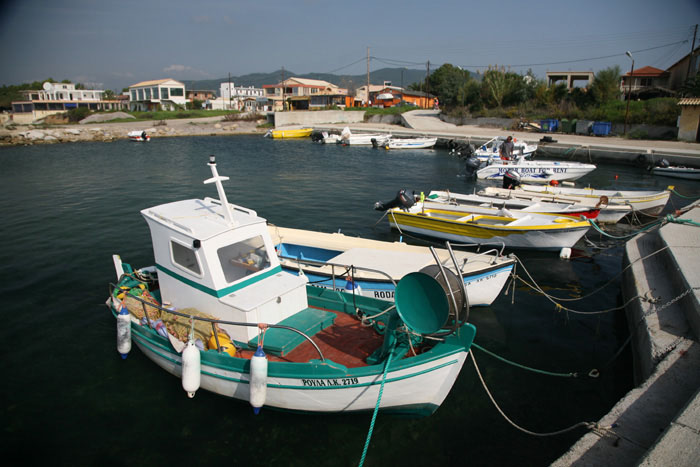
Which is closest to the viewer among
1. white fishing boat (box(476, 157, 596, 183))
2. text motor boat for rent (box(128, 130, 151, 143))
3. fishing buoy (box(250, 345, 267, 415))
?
fishing buoy (box(250, 345, 267, 415))

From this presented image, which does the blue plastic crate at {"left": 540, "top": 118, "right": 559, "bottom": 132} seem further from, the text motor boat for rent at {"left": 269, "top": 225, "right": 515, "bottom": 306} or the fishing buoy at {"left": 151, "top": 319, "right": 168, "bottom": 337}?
the fishing buoy at {"left": 151, "top": 319, "right": 168, "bottom": 337}

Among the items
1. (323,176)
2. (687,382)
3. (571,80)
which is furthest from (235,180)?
(571,80)

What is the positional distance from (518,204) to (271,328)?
46.3ft

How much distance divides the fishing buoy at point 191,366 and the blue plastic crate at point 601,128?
49.9 m

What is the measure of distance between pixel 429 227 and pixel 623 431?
37.2 ft

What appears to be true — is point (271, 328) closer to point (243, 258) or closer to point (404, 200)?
point (243, 258)

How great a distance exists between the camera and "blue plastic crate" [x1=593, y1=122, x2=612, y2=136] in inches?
1783

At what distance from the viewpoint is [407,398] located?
674 centimetres

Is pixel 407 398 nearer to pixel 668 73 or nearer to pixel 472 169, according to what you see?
pixel 472 169

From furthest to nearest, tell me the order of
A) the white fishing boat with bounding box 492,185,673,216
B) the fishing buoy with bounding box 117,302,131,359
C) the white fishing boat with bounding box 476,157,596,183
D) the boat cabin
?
the white fishing boat with bounding box 476,157,596,183 → the white fishing boat with bounding box 492,185,673,216 → the fishing buoy with bounding box 117,302,131,359 → the boat cabin

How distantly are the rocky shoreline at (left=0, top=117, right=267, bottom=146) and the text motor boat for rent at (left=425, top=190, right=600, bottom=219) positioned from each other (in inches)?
2400

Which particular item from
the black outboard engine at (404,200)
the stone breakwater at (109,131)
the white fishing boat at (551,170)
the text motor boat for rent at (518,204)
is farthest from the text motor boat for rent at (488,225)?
the stone breakwater at (109,131)

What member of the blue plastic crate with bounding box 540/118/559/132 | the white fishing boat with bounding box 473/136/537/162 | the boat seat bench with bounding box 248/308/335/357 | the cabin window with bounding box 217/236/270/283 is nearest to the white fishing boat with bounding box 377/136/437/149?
the blue plastic crate with bounding box 540/118/559/132

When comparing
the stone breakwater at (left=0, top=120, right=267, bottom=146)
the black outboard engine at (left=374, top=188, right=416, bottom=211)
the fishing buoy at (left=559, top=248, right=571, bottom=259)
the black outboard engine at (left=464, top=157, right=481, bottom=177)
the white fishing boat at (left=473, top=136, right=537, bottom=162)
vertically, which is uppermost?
the stone breakwater at (left=0, top=120, right=267, bottom=146)
